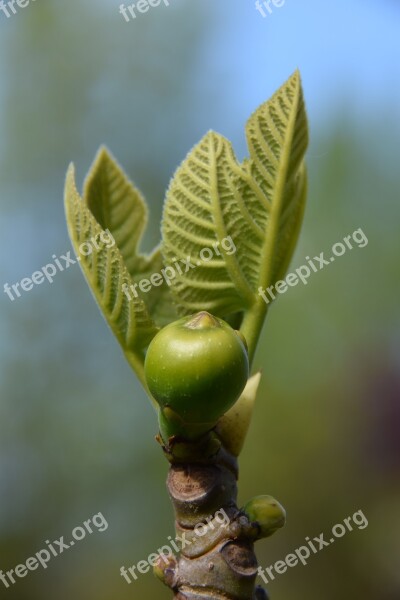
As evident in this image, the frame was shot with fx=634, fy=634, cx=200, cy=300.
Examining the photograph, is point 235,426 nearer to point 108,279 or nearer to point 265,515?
point 265,515

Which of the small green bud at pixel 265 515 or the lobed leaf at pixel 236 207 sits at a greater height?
the lobed leaf at pixel 236 207

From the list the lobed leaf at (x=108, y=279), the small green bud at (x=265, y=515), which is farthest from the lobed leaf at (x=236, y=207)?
the small green bud at (x=265, y=515)

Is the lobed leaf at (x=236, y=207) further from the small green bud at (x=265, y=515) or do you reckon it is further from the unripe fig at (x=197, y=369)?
the small green bud at (x=265, y=515)

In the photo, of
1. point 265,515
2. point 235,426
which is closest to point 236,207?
point 235,426

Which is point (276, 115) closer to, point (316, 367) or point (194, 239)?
point (194, 239)

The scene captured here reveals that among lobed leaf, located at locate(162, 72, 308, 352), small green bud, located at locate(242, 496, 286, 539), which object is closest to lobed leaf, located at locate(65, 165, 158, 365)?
lobed leaf, located at locate(162, 72, 308, 352)

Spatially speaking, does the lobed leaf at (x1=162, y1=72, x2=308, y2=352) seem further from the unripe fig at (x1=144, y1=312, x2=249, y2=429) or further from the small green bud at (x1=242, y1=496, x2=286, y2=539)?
the small green bud at (x1=242, y1=496, x2=286, y2=539)
